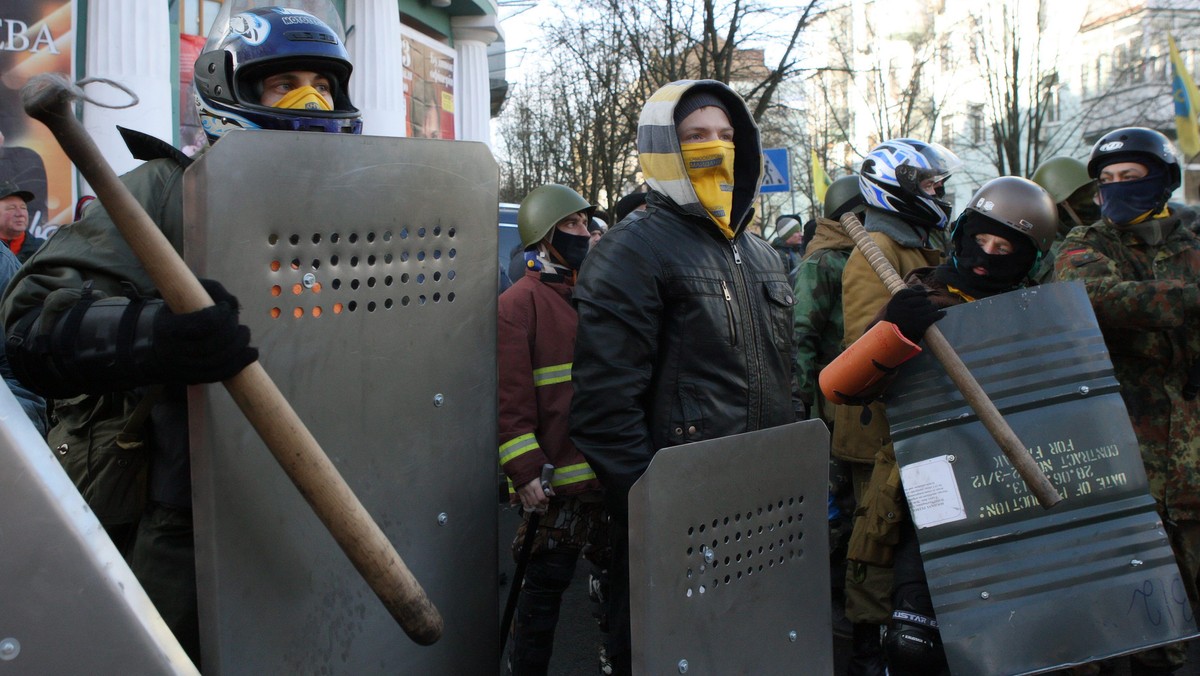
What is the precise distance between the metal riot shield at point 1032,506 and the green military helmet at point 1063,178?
3092 mm

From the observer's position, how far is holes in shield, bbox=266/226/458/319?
5.63 feet

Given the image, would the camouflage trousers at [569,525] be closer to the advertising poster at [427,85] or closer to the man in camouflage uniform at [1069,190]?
the man in camouflage uniform at [1069,190]

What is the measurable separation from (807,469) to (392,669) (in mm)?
993

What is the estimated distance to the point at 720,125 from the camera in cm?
Answer: 278

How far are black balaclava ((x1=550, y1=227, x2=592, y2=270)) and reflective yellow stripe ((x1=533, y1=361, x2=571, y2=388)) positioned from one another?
0.51 m

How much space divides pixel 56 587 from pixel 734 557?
4.24ft

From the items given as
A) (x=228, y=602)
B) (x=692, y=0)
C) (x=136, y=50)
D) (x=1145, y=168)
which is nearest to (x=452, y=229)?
(x=228, y=602)

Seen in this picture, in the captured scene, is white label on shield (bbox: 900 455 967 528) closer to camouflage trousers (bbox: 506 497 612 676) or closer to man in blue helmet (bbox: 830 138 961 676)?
man in blue helmet (bbox: 830 138 961 676)

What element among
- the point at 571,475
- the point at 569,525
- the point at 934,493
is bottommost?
the point at 569,525

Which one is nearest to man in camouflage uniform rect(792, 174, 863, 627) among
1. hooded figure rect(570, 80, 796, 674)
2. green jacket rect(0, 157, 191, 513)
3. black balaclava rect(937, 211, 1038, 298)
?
black balaclava rect(937, 211, 1038, 298)

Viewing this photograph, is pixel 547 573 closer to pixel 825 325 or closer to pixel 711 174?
pixel 711 174

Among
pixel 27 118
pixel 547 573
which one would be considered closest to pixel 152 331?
pixel 547 573

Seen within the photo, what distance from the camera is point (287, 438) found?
4.87 feet

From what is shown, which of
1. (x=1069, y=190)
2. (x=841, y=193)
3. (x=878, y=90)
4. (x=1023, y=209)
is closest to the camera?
(x=1023, y=209)
